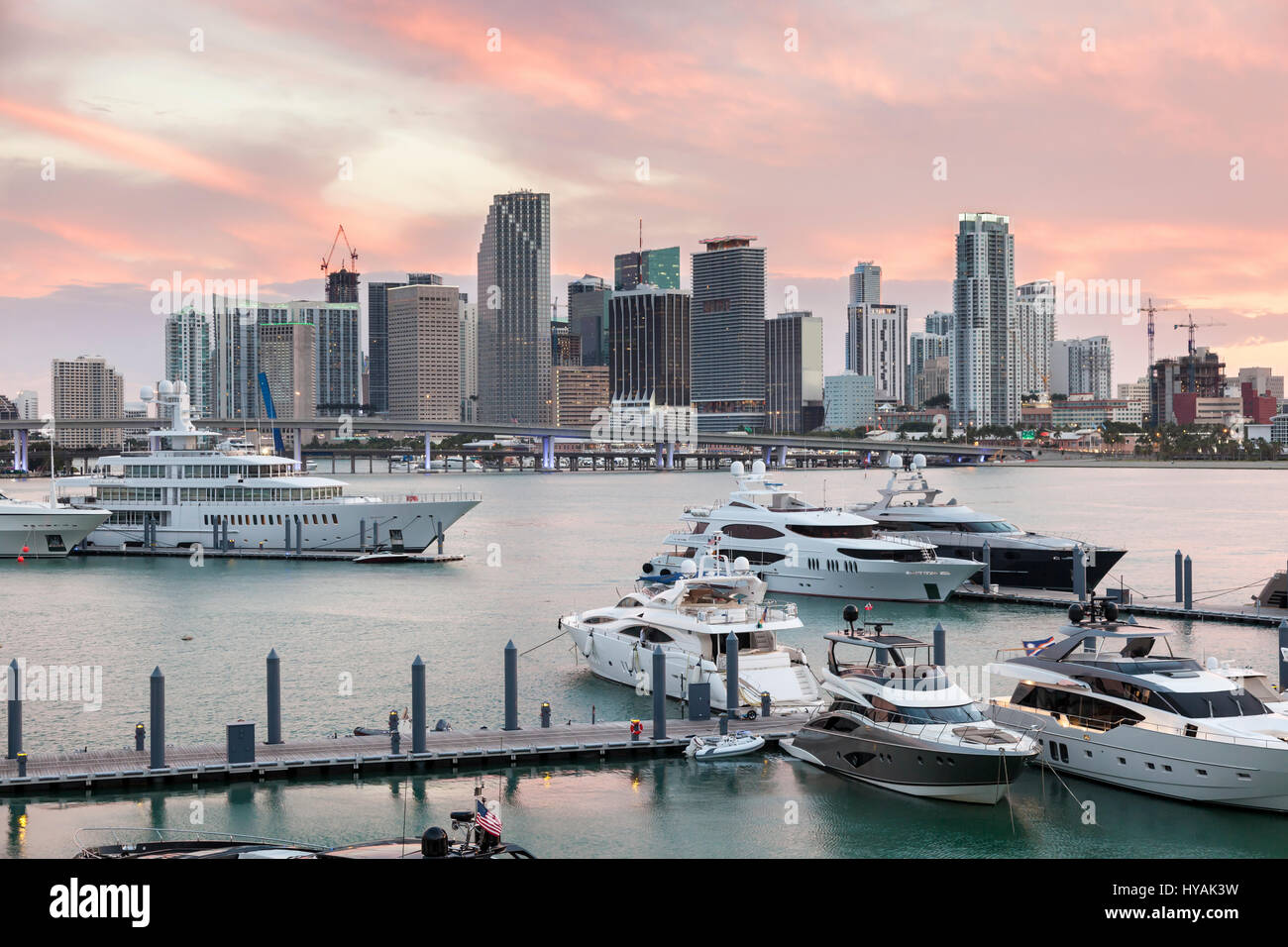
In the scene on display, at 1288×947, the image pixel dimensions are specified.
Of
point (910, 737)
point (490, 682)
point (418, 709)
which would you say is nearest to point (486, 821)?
point (418, 709)

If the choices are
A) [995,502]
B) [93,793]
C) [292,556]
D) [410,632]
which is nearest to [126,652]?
[410,632]

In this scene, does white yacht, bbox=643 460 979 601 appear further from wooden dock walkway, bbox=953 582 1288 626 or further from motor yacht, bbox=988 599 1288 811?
motor yacht, bbox=988 599 1288 811

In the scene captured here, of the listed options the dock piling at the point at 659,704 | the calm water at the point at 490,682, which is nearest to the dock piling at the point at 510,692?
the calm water at the point at 490,682

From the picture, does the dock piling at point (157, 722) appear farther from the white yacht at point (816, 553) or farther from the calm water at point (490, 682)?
the white yacht at point (816, 553)

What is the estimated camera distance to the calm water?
18.6 m

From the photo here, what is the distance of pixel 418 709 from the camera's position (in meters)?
21.7

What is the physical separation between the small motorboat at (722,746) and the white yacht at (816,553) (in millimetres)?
20391

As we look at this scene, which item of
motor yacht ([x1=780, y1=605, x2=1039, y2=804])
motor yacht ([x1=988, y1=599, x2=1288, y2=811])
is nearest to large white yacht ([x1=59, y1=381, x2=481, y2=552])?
motor yacht ([x1=780, y1=605, x2=1039, y2=804])

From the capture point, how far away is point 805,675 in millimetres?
26188

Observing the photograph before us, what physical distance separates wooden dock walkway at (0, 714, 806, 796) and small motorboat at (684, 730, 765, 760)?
32cm

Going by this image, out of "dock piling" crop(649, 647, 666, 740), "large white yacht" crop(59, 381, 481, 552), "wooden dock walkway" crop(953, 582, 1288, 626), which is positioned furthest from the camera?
"large white yacht" crop(59, 381, 481, 552)
